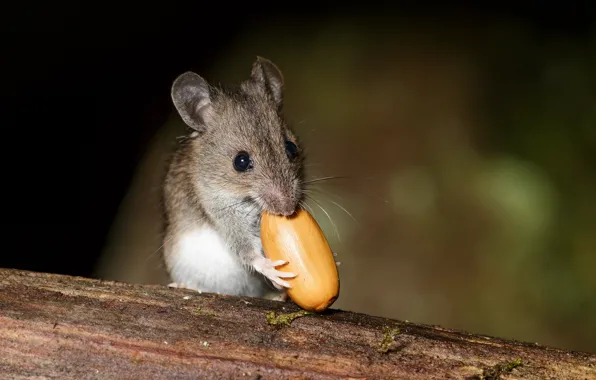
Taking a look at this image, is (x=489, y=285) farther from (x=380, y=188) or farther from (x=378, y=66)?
(x=378, y=66)

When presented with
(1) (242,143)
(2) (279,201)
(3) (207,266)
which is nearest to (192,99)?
(1) (242,143)

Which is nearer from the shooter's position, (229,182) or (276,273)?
(276,273)

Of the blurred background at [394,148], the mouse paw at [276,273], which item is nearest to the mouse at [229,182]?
the mouse paw at [276,273]

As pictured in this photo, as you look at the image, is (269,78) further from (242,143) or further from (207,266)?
(207,266)

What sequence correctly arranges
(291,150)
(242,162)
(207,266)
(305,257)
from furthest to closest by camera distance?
(207,266) → (291,150) → (242,162) → (305,257)

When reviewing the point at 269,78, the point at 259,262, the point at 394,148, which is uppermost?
the point at 394,148

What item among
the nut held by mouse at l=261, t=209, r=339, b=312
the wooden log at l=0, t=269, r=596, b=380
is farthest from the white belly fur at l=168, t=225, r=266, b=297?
the wooden log at l=0, t=269, r=596, b=380

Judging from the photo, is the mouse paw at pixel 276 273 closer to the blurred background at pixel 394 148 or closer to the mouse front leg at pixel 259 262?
the mouse front leg at pixel 259 262
